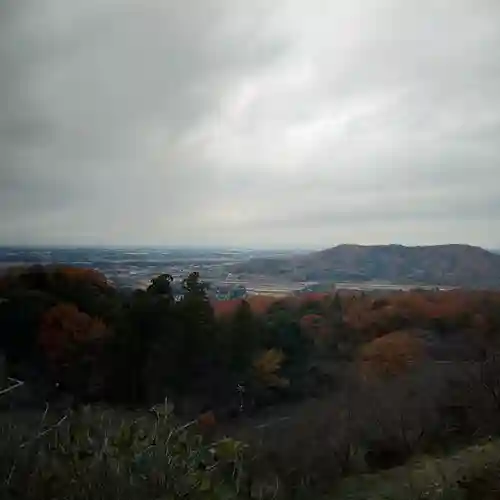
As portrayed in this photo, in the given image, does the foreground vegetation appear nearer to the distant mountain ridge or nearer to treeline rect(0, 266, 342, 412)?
treeline rect(0, 266, 342, 412)

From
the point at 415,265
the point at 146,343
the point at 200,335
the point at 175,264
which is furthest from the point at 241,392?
the point at 415,265

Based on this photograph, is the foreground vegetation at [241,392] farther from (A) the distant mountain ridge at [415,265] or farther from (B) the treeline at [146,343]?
(A) the distant mountain ridge at [415,265]

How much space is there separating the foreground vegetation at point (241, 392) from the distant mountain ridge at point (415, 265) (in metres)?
0.15

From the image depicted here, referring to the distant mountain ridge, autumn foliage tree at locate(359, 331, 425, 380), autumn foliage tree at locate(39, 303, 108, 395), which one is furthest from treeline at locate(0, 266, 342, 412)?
autumn foliage tree at locate(359, 331, 425, 380)

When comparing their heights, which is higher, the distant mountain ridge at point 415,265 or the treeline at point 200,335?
the distant mountain ridge at point 415,265

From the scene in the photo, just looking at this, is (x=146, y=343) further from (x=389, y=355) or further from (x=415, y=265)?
(x=389, y=355)

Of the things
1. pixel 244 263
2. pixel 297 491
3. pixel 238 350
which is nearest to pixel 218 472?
pixel 297 491

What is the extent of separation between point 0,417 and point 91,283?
188 centimetres

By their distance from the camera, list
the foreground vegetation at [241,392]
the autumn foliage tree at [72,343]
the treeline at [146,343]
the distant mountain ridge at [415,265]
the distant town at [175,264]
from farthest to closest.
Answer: the distant mountain ridge at [415,265]
the autumn foliage tree at [72,343]
the treeline at [146,343]
the distant town at [175,264]
the foreground vegetation at [241,392]

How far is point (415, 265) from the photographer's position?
4.64m

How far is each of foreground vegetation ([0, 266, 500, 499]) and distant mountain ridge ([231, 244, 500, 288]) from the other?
149 millimetres

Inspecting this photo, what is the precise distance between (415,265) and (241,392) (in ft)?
5.99

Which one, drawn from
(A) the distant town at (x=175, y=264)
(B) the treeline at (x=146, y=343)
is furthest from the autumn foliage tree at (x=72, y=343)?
(A) the distant town at (x=175, y=264)

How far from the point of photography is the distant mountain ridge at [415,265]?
4535 mm
